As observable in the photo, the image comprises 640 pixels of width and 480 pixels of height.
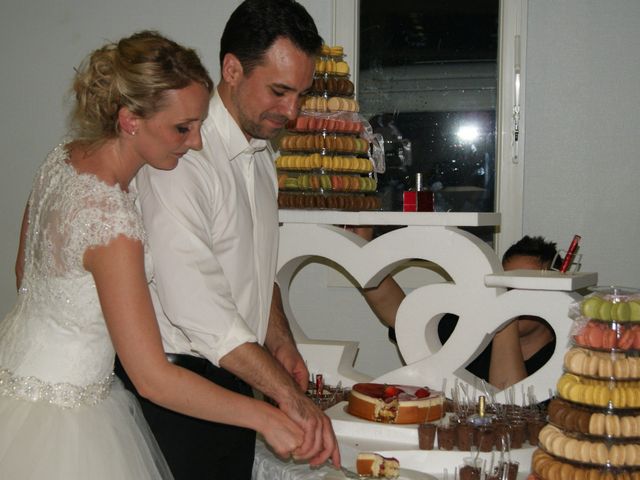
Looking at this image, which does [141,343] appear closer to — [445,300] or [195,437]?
[195,437]

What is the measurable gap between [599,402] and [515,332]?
85 centimetres

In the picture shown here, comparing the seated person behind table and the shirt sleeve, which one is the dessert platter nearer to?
the seated person behind table

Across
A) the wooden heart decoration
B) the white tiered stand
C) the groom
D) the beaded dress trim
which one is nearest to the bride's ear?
the groom

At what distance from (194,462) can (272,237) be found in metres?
0.50

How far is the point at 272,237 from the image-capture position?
6.26 ft

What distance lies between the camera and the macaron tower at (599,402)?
164 cm

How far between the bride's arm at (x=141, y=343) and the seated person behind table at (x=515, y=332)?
1156 mm

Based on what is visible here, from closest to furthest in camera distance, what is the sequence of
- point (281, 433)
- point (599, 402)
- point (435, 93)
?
point (281, 433) < point (599, 402) < point (435, 93)

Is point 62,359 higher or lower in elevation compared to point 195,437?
higher

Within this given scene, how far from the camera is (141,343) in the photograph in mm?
1415

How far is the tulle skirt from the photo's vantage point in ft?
4.96

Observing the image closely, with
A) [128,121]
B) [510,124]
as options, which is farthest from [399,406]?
[510,124]

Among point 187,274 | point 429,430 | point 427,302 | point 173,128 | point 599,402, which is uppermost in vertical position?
point 173,128

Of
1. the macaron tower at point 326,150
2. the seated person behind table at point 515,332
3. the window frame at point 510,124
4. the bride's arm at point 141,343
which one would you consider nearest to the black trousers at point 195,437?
the bride's arm at point 141,343
